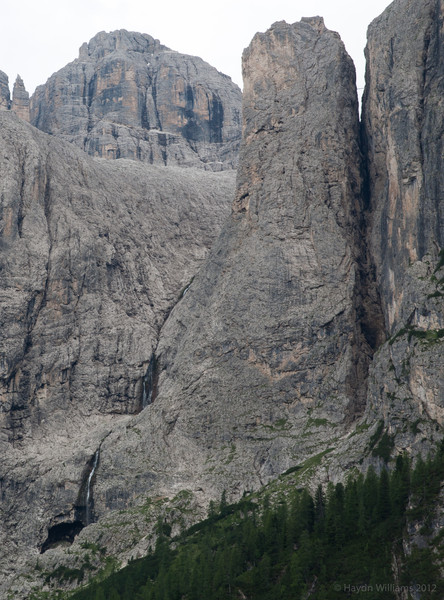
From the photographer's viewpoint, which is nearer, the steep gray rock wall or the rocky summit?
the rocky summit

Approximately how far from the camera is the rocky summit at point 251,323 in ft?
440

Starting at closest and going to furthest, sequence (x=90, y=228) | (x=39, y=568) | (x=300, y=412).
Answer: (x=39, y=568), (x=300, y=412), (x=90, y=228)

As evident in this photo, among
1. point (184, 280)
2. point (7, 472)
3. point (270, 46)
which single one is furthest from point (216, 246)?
point (7, 472)

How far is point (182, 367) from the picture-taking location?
158 m

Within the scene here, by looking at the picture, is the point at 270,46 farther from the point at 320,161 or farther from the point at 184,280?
the point at 184,280

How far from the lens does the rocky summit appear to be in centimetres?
13400

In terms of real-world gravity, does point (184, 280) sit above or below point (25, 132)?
below

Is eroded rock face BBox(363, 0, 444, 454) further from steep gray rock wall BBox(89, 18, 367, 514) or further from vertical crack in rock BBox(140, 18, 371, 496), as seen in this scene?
steep gray rock wall BBox(89, 18, 367, 514)

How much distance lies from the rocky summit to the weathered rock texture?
15.8 inches

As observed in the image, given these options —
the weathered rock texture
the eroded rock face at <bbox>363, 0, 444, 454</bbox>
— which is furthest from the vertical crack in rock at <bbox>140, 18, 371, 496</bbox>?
the weathered rock texture

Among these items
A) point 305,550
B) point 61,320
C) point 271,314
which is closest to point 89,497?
point 61,320

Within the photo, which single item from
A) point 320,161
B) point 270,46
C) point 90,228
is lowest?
point 90,228

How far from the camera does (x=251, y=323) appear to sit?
156000 millimetres

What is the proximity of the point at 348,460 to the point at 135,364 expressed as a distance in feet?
190
